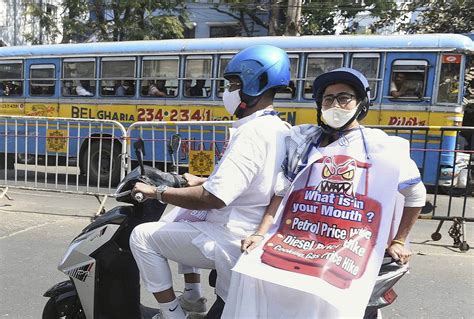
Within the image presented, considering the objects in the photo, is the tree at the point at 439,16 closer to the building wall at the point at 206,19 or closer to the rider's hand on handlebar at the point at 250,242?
the building wall at the point at 206,19

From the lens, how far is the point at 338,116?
1971 mm

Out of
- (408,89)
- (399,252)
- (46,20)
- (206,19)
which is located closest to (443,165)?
(408,89)

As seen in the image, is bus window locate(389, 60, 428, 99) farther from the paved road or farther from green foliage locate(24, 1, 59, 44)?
green foliage locate(24, 1, 59, 44)

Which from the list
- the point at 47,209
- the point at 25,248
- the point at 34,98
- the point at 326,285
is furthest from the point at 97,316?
the point at 34,98

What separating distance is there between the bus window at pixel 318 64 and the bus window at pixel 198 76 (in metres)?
1.88

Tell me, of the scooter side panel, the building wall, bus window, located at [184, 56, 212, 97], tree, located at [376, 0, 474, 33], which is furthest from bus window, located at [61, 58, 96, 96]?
the building wall

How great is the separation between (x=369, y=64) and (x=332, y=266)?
693 centimetres

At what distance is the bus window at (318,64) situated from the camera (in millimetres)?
8236

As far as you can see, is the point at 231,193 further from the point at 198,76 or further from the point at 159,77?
the point at 159,77

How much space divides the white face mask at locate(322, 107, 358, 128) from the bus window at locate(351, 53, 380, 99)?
641 centimetres

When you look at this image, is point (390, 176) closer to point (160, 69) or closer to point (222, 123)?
point (222, 123)

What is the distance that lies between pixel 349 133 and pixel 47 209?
5.67 m

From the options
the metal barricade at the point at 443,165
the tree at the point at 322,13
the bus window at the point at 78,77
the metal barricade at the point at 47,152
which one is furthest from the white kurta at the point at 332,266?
Answer: the tree at the point at 322,13

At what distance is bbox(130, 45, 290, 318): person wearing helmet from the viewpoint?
2.01 metres
